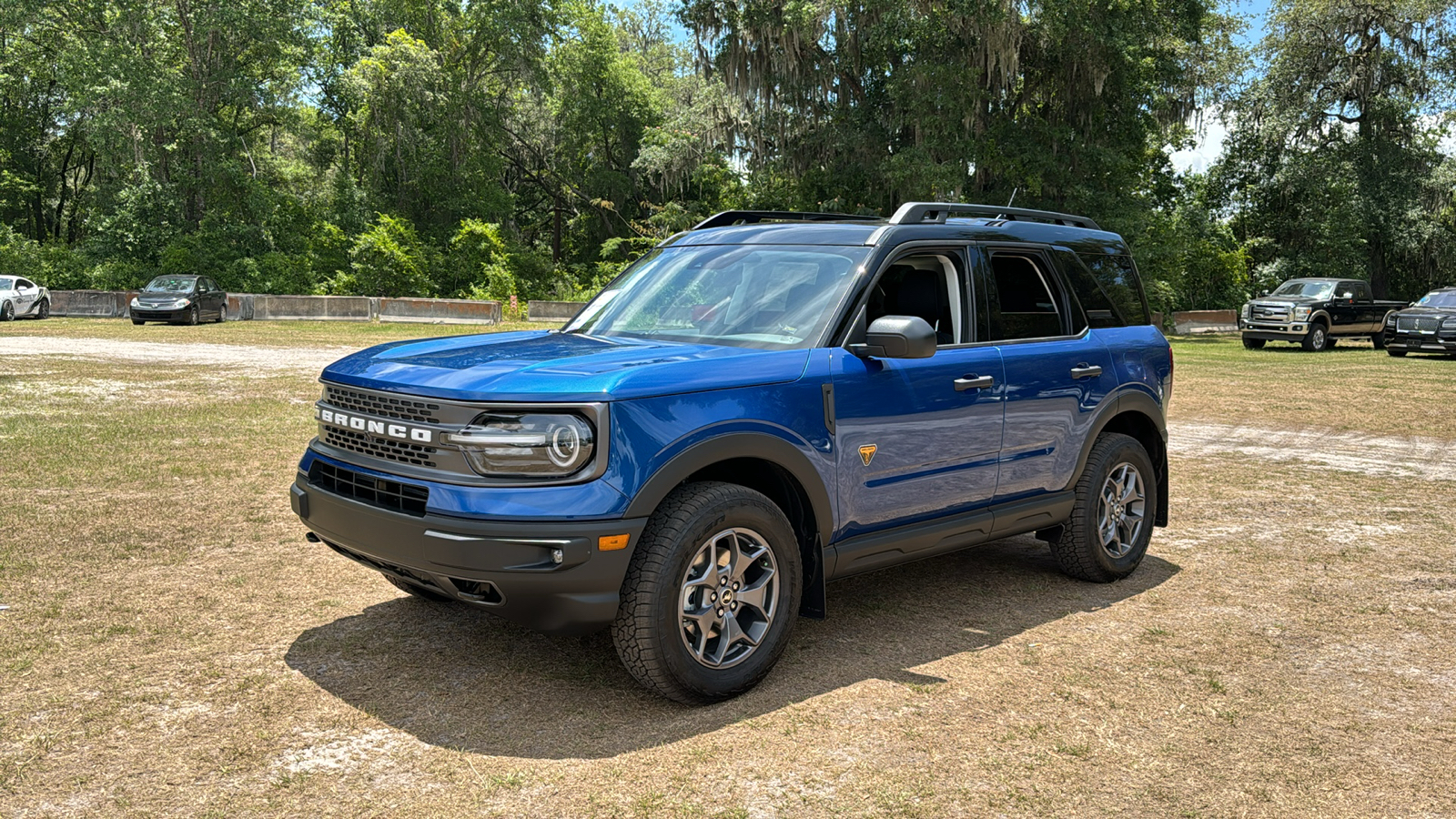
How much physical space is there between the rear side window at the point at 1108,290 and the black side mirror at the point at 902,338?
1894 mm

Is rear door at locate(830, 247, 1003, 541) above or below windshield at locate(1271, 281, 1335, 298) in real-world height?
below

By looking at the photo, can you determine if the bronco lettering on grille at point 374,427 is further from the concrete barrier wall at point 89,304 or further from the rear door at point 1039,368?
the concrete barrier wall at point 89,304

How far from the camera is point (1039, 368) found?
5.91m

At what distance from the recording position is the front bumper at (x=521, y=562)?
4.07 m

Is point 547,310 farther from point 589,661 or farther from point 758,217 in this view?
point 589,661

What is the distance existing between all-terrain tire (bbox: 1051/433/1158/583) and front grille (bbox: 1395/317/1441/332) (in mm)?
25771

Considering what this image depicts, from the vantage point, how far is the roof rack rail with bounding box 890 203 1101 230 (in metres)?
5.57

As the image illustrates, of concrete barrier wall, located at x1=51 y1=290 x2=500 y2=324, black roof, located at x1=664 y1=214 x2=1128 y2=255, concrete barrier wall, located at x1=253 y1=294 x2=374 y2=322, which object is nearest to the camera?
black roof, located at x1=664 y1=214 x2=1128 y2=255

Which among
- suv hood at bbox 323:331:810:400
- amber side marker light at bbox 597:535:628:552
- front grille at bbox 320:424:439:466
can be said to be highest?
suv hood at bbox 323:331:810:400

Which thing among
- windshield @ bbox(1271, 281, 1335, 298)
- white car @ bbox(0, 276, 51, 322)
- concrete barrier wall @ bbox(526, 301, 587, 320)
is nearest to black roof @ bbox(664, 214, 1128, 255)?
windshield @ bbox(1271, 281, 1335, 298)

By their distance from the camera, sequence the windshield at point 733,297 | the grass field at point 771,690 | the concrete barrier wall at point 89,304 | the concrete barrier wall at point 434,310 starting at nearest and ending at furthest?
the grass field at point 771,690
the windshield at point 733,297
the concrete barrier wall at point 434,310
the concrete barrier wall at point 89,304

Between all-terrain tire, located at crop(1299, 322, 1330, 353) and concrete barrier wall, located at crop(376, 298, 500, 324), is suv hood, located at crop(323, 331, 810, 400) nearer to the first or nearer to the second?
all-terrain tire, located at crop(1299, 322, 1330, 353)

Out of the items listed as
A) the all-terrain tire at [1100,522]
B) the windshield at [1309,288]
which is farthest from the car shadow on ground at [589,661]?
the windshield at [1309,288]

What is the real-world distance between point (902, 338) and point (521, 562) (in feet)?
6.01
